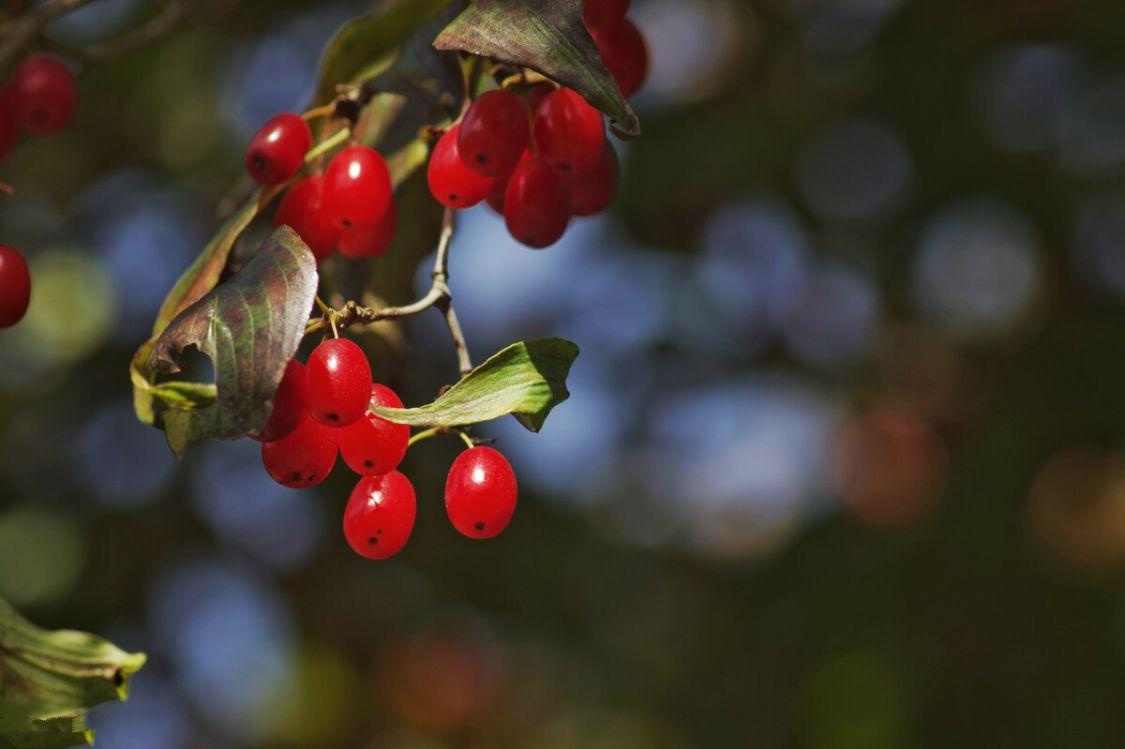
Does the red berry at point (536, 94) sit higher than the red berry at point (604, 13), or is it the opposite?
the red berry at point (604, 13)

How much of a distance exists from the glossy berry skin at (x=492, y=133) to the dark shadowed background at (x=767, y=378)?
6.79ft

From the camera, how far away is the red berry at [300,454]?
1128 millimetres

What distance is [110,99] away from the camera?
3.70 metres

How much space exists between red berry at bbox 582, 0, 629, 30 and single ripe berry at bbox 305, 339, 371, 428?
20.6 inches

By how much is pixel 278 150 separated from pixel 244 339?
41cm

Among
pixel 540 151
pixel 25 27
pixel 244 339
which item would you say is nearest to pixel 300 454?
pixel 244 339

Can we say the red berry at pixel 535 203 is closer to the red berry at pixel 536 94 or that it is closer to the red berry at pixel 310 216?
the red berry at pixel 536 94

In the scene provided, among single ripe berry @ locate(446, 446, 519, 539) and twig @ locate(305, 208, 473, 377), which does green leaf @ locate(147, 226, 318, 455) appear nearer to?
twig @ locate(305, 208, 473, 377)

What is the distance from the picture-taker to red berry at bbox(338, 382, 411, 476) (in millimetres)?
1160

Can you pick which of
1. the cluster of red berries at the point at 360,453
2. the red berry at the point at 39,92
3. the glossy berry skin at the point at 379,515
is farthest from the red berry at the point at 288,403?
the red berry at the point at 39,92

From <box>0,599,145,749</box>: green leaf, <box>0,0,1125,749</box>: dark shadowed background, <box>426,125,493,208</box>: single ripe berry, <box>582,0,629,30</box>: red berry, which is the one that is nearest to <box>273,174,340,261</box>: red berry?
<box>426,125,493,208</box>: single ripe berry

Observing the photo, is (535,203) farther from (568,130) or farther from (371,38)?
(371,38)

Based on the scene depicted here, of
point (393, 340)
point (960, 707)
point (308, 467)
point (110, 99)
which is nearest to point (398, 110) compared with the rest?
point (393, 340)

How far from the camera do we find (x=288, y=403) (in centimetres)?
109
